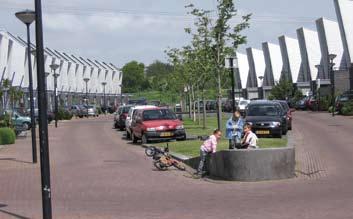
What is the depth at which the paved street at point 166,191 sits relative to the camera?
441 inches

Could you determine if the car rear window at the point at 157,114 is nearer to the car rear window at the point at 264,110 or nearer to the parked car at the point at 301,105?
the car rear window at the point at 264,110

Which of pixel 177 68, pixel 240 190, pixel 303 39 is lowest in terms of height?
pixel 240 190

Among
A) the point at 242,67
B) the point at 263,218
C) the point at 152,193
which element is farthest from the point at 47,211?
the point at 242,67

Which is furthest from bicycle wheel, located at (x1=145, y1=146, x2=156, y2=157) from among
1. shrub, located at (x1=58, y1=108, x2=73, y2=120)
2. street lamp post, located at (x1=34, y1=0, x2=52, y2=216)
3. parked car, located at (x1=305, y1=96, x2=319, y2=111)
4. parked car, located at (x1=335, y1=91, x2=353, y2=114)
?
shrub, located at (x1=58, y1=108, x2=73, y2=120)

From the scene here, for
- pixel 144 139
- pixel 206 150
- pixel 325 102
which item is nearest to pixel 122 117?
pixel 144 139

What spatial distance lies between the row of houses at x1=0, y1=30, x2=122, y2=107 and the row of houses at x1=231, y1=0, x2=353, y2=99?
27457 mm

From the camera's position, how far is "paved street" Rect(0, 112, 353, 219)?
36.8 feet

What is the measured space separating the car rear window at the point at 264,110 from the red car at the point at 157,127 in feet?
11.0

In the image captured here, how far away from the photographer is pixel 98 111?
84.8 meters

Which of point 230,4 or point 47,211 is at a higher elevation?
point 230,4

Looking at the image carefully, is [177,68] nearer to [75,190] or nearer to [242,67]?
[75,190]

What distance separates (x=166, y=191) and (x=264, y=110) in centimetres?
1585

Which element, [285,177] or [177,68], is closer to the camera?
[285,177]

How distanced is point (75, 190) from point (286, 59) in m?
104
